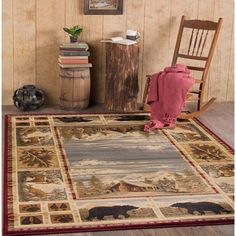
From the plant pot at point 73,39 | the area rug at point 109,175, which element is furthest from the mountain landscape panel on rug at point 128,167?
the plant pot at point 73,39

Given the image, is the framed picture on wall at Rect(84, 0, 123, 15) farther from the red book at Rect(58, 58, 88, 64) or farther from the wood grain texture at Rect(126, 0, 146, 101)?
the red book at Rect(58, 58, 88, 64)

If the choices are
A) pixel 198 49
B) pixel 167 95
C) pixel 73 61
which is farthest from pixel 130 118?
pixel 198 49

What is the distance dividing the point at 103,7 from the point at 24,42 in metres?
0.88

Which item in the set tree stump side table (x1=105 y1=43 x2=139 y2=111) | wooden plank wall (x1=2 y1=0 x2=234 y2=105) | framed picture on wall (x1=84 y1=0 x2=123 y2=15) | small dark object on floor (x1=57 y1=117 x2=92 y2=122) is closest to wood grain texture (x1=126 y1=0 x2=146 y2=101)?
wooden plank wall (x1=2 y1=0 x2=234 y2=105)

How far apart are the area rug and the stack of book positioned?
0.54 m

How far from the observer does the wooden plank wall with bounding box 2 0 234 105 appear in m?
5.44

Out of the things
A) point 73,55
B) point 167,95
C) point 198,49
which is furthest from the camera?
point 198,49

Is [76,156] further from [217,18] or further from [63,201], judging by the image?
[217,18]

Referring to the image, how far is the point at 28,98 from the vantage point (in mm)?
5363

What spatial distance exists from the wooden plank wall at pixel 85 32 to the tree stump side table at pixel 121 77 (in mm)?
322

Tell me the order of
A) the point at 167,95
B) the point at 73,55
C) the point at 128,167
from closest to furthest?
the point at 128,167 < the point at 167,95 < the point at 73,55

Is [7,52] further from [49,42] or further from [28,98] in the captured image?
[28,98]

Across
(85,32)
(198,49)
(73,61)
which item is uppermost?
(85,32)

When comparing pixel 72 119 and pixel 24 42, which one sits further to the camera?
pixel 24 42
